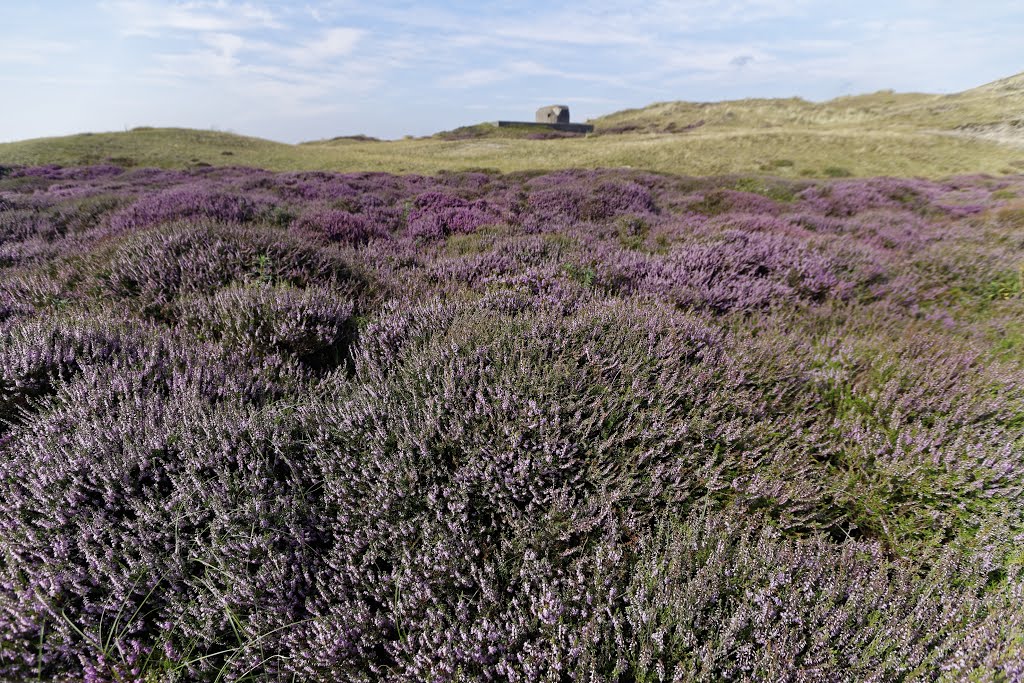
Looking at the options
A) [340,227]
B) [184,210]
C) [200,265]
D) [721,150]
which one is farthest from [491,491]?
[721,150]

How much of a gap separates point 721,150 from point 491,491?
3222 cm

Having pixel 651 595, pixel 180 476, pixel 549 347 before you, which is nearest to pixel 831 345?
pixel 549 347

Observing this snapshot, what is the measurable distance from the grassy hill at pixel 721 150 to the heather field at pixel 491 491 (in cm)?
2419

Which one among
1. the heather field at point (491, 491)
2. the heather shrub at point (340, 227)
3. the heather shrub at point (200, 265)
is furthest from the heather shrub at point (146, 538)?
the heather shrub at point (340, 227)

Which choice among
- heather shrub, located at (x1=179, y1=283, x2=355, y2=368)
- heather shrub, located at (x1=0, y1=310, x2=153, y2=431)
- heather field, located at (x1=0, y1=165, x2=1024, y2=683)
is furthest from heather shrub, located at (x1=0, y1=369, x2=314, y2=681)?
heather shrub, located at (x1=179, y1=283, x2=355, y2=368)

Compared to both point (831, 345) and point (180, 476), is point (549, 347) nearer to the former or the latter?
point (180, 476)

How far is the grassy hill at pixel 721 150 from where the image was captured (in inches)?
1001

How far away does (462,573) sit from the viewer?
1.67 metres

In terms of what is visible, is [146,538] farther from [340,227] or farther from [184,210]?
[184,210]

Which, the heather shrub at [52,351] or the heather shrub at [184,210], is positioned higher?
the heather shrub at [184,210]

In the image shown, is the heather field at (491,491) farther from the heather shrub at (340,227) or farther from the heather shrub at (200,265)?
the heather shrub at (340,227)

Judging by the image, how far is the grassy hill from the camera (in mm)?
25438

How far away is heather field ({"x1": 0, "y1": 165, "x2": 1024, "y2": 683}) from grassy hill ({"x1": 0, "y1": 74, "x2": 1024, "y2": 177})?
952 inches

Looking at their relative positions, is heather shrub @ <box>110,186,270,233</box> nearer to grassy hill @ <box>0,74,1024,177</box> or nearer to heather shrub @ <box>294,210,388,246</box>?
heather shrub @ <box>294,210,388,246</box>
